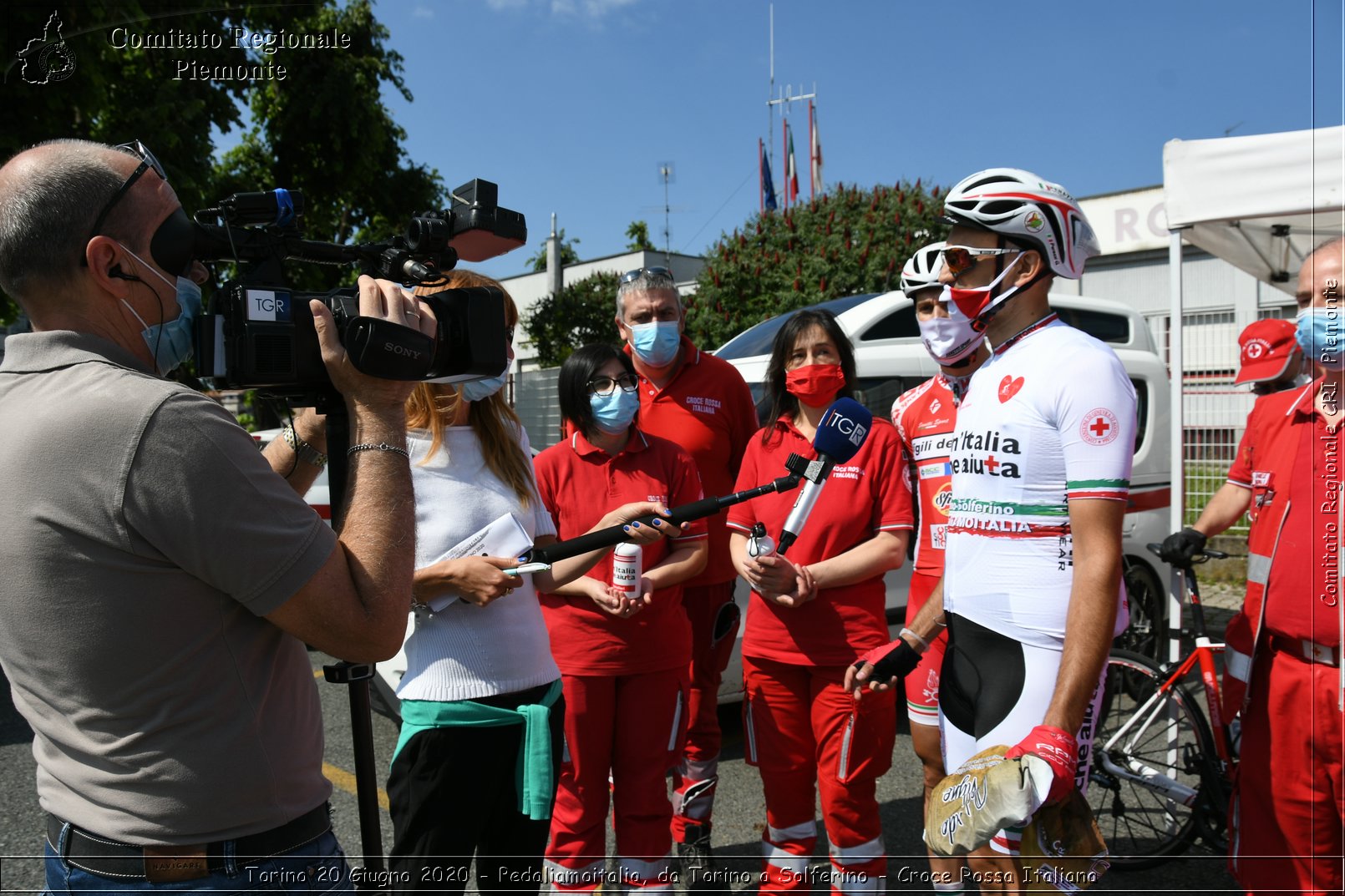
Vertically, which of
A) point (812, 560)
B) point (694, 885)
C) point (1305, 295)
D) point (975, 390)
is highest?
point (1305, 295)

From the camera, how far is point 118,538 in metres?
1.43

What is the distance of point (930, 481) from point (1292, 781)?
Answer: 1626 mm

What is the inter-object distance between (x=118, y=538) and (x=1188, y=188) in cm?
477

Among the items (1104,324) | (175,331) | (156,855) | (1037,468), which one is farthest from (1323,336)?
(1104,324)

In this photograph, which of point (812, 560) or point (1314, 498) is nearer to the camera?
point (1314, 498)

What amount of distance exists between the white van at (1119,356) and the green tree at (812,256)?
218 inches

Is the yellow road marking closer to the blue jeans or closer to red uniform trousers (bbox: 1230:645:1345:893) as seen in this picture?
the blue jeans

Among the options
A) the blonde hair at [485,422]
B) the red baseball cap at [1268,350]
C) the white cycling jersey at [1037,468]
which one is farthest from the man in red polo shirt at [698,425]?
the red baseball cap at [1268,350]

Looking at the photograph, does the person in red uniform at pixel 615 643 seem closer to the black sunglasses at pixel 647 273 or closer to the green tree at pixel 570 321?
the black sunglasses at pixel 647 273

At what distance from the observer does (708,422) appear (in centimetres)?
449

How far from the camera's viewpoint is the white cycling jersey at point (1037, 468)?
2.06 m

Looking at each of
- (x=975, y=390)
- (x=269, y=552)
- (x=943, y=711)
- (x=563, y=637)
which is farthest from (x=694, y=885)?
(x=269, y=552)

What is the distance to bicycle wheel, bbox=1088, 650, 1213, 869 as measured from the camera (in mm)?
4223

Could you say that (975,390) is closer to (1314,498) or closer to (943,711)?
(943,711)
